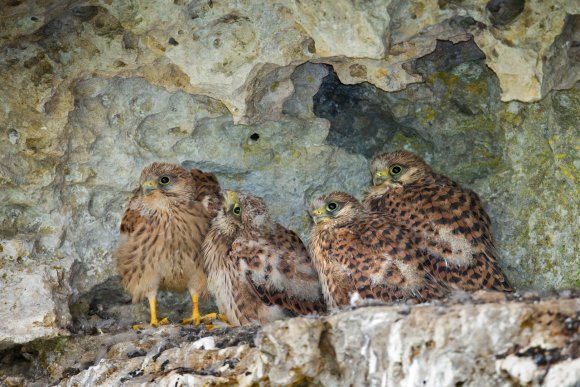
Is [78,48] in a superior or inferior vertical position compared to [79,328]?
superior

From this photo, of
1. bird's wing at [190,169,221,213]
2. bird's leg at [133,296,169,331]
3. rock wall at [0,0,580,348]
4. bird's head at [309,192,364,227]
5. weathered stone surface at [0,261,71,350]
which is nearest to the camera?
rock wall at [0,0,580,348]

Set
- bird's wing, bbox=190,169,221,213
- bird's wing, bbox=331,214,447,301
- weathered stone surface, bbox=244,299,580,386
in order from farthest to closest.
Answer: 1. bird's wing, bbox=190,169,221,213
2. bird's wing, bbox=331,214,447,301
3. weathered stone surface, bbox=244,299,580,386

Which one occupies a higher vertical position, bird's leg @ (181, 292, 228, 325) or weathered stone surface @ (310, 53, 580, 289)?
weathered stone surface @ (310, 53, 580, 289)

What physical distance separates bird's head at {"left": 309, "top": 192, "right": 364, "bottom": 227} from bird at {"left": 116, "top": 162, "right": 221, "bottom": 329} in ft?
2.33

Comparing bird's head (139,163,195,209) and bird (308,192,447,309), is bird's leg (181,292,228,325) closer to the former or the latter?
bird's head (139,163,195,209)

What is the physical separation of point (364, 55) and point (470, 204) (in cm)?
124

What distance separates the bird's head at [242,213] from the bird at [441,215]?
2.11 feet

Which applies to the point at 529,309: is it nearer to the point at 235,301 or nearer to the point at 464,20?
the point at 464,20

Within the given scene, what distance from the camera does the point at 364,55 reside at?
484 centimetres

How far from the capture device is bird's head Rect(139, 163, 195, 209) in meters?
5.68

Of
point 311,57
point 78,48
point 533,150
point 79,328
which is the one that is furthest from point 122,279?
point 533,150

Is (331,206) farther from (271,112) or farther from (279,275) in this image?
(271,112)

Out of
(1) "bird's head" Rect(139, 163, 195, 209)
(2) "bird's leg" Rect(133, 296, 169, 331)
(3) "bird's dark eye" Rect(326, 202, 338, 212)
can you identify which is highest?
(1) "bird's head" Rect(139, 163, 195, 209)

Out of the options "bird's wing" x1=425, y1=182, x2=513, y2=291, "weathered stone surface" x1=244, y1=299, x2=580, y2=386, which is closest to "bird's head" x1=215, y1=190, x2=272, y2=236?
"bird's wing" x1=425, y1=182, x2=513, y2=291
